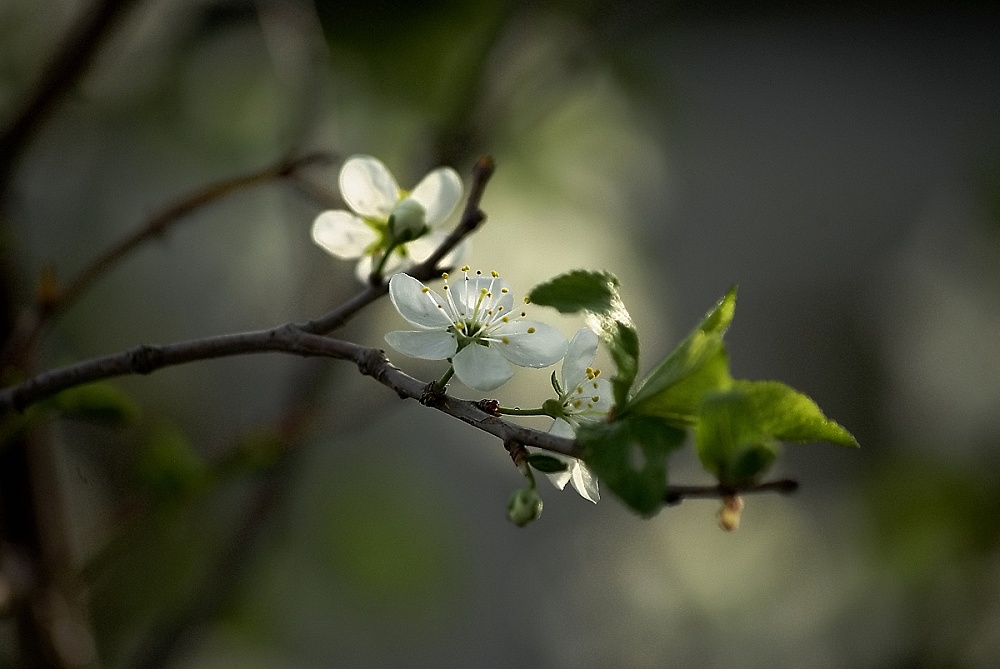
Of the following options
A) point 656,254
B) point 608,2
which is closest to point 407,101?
point 608,2

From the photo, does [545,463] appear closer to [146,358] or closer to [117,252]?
[146,358]

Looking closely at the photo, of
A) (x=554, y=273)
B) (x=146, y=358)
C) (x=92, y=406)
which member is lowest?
(x=554, y=273)

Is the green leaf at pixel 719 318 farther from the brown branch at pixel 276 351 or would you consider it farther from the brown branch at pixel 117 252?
the brown branch at pixel 117 252

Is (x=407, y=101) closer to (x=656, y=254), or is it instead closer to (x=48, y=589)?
(x=656, y=254)

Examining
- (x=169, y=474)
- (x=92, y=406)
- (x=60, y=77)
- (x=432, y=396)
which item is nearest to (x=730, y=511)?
(x=432, y=396)

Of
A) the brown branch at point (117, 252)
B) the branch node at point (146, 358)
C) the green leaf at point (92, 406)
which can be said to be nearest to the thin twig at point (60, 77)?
the brown branch at point (117, 252)

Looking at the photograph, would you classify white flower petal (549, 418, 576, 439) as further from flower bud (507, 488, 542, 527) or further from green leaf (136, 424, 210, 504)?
green leaf (136, 424, 210, 504)
